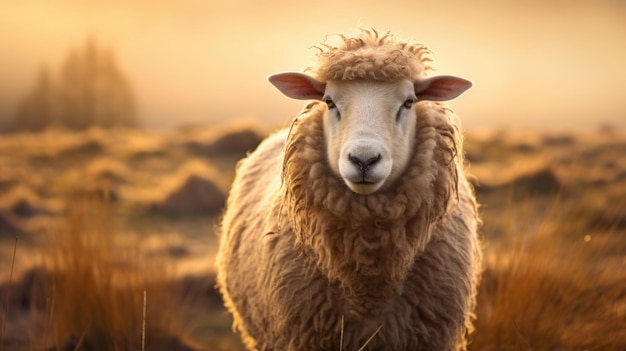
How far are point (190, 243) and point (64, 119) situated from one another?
54.4 ft

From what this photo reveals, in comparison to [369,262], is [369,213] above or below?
above

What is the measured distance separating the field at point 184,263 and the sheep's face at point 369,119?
106 centimetres

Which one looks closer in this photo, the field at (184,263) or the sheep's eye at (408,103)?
the sheep's eye at (408,103)

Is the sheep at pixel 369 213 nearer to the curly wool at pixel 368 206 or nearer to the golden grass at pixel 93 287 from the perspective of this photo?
the curly wool at pixel 368 206

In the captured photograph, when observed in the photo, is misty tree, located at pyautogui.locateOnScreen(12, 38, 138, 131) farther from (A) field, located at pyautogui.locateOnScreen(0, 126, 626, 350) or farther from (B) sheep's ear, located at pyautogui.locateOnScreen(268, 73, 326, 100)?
(B) sheep's ear, located at pyautogui.locateOnScreen(268, 73, 326, 100)

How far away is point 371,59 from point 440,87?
391 millimetres

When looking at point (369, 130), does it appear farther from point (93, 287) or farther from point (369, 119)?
point (93, 287)

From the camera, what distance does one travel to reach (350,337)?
3523 mm

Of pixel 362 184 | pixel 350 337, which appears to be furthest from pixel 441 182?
pixel 350 337

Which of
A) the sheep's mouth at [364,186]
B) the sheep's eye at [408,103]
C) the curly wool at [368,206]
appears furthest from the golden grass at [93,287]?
the sheep's eye at [408,103]

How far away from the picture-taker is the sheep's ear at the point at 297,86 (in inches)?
138

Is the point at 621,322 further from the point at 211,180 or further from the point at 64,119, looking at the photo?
the point at 64,119

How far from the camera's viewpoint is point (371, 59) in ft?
10.9

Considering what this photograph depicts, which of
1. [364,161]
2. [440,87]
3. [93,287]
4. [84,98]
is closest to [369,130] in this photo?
[364,161]
